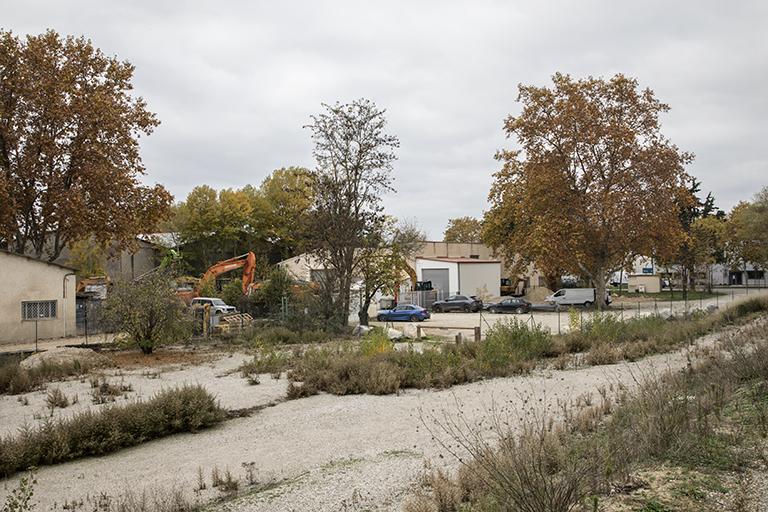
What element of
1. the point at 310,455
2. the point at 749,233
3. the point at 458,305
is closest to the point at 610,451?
the point at 310,455

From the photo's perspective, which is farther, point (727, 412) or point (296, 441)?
point (296, 441)

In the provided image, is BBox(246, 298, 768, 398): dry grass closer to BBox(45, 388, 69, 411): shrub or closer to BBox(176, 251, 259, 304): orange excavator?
BBox(45, 388, 69, 411): shrub

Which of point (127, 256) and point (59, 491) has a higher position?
point (127, 256)

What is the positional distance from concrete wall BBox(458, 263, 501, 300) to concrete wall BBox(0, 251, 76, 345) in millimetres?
32773

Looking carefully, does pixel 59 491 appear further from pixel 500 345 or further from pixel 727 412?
pixel 500 345

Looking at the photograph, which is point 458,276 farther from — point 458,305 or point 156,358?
point 156,358

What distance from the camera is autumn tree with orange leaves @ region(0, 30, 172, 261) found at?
2873cm

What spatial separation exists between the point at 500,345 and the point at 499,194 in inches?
1355

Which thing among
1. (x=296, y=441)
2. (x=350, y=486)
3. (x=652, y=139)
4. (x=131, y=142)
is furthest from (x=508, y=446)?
(x=652, y=139)

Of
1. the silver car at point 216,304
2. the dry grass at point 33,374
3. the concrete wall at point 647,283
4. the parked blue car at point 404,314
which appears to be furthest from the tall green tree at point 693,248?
the dry grass at point 33,374

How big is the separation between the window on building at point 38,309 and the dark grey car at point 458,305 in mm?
26651

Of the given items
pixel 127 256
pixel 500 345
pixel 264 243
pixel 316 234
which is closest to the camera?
pixel 500 345

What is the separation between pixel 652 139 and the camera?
4362cm

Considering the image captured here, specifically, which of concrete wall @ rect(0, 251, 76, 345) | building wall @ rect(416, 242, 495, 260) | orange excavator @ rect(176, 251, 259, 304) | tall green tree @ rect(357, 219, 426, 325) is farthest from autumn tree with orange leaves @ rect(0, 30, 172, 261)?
building wall @ rect(416, 242, 495, 260)
